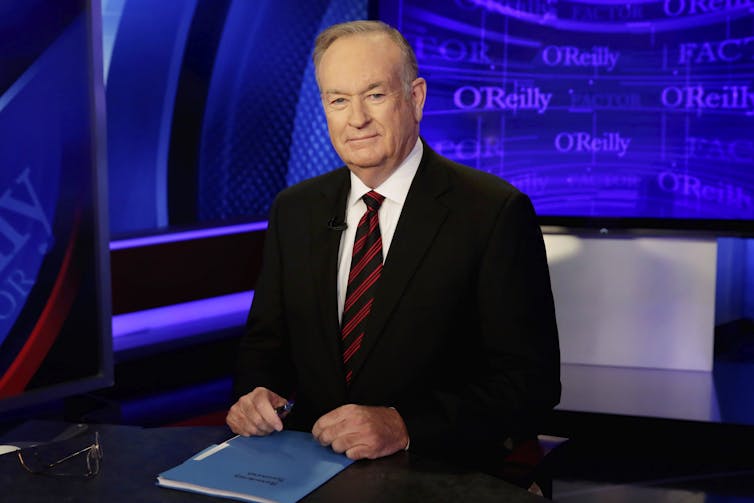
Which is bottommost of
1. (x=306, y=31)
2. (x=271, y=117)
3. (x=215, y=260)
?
(x=215, y=260)

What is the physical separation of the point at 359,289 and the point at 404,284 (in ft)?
0.34

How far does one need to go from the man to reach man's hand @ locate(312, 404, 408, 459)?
17 centimetres

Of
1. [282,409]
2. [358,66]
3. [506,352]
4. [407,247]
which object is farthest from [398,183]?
[282,409]

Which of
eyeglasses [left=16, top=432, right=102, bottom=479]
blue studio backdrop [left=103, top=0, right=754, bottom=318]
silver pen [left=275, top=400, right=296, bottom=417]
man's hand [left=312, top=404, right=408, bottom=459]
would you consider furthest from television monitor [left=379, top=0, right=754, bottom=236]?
eyeglasses [left=16, top=432, right=102, bottom=479]

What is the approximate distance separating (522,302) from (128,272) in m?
2.22

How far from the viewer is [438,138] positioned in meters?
4.24

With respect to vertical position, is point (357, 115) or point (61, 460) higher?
point (357, 115)

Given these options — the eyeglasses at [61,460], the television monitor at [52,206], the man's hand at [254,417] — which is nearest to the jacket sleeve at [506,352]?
the man's hand at [254,417]

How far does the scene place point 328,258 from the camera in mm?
Result: 2023

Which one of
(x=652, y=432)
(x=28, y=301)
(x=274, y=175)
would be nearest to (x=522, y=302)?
(x=28, y=301)

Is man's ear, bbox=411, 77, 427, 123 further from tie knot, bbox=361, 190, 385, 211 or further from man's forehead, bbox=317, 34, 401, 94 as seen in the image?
tie knot, bbox=361, 190, 385, 211

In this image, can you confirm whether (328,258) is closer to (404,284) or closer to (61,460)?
(404,284)

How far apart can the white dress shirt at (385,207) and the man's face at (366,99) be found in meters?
0.05

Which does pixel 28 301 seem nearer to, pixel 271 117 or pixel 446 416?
pixel 446 416
